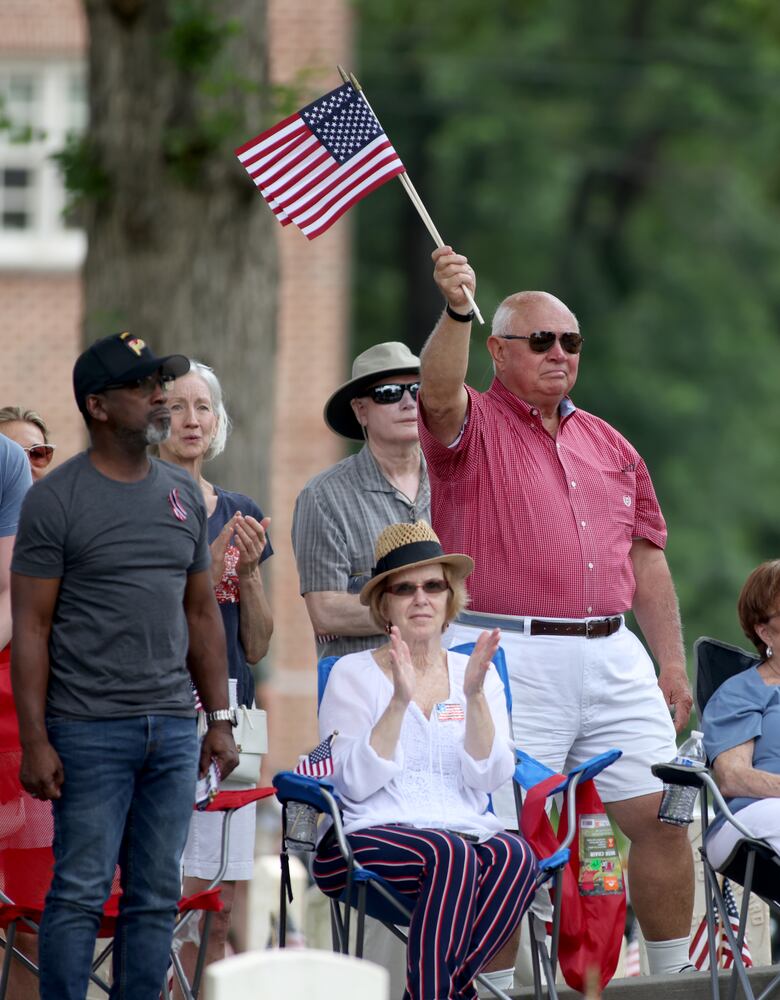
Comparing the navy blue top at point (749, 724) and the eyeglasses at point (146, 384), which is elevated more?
Answer: the eyeglasses at point (146, 384)

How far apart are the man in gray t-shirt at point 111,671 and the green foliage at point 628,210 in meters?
15.0

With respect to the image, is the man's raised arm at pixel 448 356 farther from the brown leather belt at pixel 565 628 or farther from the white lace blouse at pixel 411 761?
the white lace blouse at pixel 411 761

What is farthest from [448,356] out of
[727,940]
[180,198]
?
[180,198]

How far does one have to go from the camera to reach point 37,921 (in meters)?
4.48

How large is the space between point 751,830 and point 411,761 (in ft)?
A: 3.36

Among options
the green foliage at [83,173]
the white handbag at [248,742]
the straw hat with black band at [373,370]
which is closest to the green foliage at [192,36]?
the green foliage at [83,173]

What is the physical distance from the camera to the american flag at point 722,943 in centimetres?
528

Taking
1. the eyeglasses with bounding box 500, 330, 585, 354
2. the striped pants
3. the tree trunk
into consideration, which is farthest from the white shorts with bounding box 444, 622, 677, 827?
the tree trunk

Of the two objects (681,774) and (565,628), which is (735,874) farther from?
(565,628)

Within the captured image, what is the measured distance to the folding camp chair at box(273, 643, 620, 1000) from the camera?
176 inches

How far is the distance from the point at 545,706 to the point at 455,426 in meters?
0.87

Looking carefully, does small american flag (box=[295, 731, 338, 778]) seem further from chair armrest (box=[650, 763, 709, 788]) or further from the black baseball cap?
the black baseball cap

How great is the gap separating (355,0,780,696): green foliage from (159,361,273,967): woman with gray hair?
1391cm

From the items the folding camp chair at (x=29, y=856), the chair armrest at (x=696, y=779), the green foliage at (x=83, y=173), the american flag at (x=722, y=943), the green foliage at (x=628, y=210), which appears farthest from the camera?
the green foliage at (x=628, y=210)
